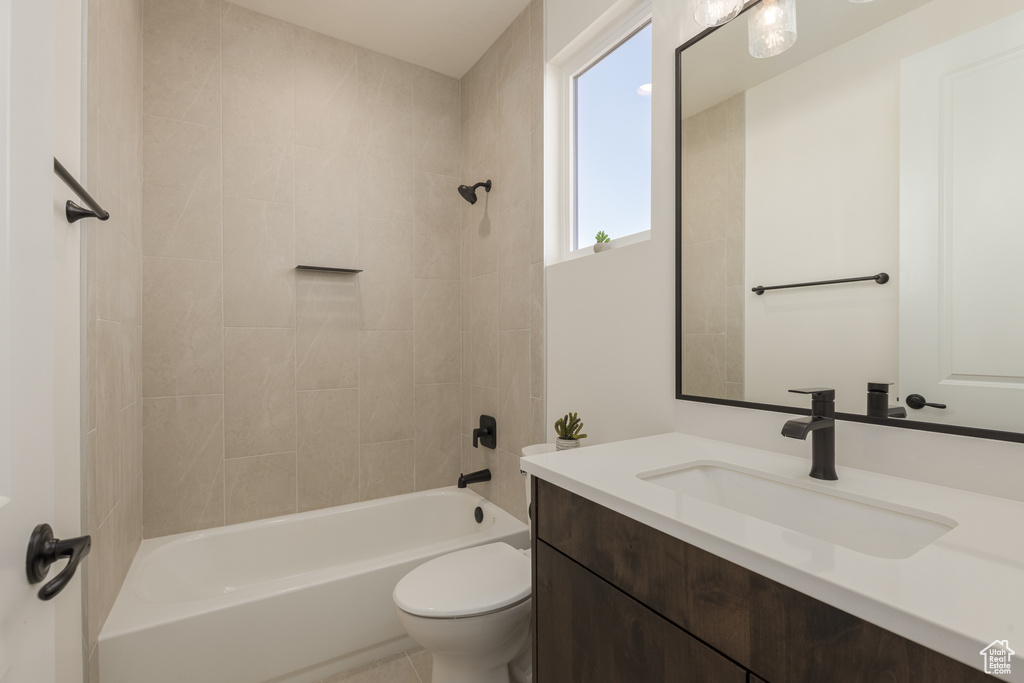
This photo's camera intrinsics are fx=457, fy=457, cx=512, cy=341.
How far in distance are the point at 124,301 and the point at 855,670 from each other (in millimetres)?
2097

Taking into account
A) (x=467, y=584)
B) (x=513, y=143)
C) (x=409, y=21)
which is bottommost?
(x=467, y=584)

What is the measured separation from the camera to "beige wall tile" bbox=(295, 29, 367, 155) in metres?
2.22

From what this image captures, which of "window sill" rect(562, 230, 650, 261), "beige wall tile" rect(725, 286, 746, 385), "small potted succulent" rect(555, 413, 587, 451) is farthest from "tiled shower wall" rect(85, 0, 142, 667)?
"beige wall tile" rect(725, 286, 746, 385)

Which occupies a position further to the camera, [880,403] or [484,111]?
[484,111]

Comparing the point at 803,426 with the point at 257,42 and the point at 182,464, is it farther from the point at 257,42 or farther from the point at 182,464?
the point at 257,42

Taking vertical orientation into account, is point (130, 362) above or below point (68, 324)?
below

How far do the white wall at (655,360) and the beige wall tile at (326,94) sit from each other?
1085 millimetres

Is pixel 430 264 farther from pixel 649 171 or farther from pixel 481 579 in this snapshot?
pixel 481 579

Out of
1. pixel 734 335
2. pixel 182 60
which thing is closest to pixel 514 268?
pixel 734 335

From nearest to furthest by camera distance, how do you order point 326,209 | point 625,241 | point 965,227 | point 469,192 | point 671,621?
point 671,621, point 965,227, point 625,241, point 326,209, point 469,192

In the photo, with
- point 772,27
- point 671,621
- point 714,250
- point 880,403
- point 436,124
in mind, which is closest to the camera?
point 671,621

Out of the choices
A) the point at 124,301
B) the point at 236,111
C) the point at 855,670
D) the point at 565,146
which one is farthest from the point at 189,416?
the point at 855,670

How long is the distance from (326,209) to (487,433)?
138cm

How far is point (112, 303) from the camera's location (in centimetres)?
143
